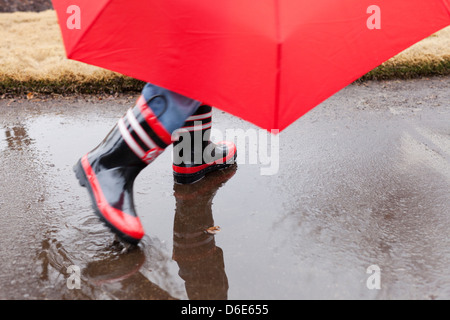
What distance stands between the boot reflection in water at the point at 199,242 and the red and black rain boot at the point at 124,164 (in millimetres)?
268

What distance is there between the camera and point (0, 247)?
2373 mm

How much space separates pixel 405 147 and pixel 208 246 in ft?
5.79

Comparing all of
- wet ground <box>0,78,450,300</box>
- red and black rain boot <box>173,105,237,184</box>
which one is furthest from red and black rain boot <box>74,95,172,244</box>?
red and black rain boot <box>173,105,237,184</box>

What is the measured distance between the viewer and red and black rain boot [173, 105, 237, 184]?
2.81 metres

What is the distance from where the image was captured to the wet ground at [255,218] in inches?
83.3

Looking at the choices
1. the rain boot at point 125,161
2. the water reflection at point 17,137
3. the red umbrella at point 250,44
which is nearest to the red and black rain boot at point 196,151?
the rain boot at point 125,161

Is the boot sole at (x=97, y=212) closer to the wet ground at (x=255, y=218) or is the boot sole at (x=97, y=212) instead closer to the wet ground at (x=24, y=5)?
the wet ground at (x=255, y=218)

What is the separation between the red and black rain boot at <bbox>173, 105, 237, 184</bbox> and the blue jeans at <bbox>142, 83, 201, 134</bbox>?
0.62 meters

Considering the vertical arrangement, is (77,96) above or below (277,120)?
below

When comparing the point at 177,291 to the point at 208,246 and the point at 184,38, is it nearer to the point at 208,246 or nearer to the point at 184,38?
the point at 208,246

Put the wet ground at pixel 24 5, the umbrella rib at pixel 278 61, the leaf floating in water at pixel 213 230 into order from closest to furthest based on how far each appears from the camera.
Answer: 1. the umbrella rib at pixel 278 61
2. the leaf floating in water at pixel 213 230
3. the wet ground at pixel 24 5

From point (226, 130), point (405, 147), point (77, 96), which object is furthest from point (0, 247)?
point (405, 147)

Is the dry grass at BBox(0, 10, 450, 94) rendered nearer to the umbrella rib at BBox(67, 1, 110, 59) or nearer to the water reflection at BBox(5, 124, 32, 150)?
the water reflection at BBox(5, 124, 32, 150)
